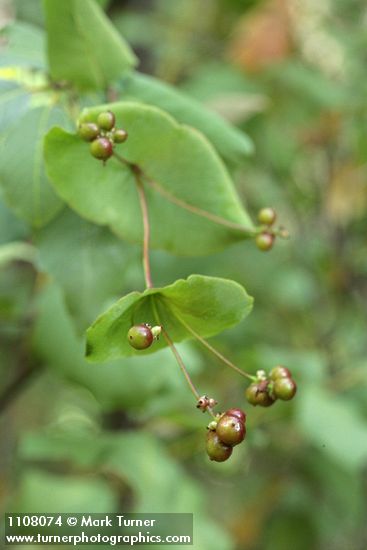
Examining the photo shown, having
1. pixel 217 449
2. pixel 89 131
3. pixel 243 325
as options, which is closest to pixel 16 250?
pixel 89 131

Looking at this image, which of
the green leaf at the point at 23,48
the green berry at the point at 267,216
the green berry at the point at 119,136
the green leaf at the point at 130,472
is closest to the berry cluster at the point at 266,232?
the green berry at the point at 267,216

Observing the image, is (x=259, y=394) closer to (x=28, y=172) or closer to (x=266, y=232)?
(x=266, y=232)

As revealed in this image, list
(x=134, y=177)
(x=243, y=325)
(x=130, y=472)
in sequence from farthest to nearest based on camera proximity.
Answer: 1. (x=243, y=325)
2. (x=130, y=472)
3. (x=134, y=177)

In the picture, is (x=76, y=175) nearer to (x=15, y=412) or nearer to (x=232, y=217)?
(x=232, y=217)

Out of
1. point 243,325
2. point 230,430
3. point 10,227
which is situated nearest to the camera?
point 230,430

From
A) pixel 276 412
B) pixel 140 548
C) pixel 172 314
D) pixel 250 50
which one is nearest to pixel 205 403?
pixel 172 314

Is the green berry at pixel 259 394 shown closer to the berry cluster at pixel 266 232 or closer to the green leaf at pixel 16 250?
the berry cluster at pixel 266 232
